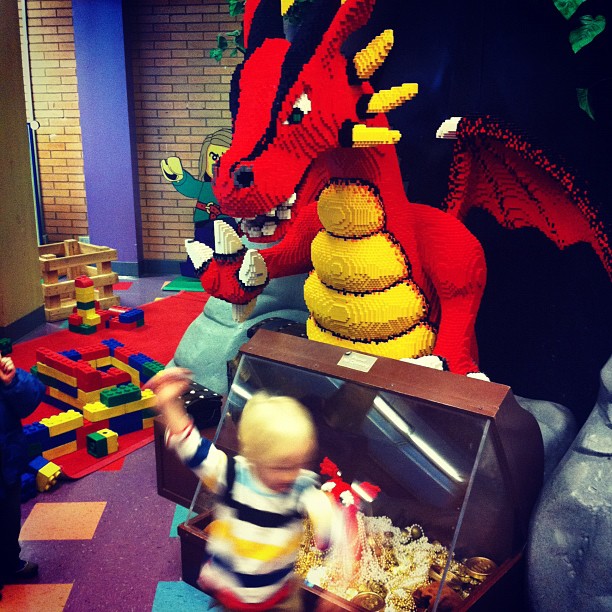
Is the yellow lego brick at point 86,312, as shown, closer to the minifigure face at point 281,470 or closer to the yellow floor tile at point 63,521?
the yellow floor tile at point 63,521

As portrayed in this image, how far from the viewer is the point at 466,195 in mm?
2459

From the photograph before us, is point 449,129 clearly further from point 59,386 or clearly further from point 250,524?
point 59,386

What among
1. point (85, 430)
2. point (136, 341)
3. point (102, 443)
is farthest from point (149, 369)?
point (136, 341)

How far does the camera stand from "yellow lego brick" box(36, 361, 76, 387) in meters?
3.70

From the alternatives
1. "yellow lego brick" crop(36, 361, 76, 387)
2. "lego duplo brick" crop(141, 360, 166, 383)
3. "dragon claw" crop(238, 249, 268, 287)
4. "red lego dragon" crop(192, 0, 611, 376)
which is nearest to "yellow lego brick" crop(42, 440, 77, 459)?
"yellow lego brick" crop(36, 361, 76, 387)

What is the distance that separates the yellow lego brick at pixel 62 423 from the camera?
126 inches

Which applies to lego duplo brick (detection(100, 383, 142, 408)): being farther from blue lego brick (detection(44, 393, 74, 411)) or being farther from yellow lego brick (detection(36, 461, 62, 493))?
yellow lego brick (detection(36, 461, 62, 493))

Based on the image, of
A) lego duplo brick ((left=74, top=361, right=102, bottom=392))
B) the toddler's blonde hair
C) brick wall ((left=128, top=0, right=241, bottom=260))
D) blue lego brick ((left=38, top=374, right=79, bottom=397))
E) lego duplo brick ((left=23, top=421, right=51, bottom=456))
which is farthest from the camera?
brick wall ((left=128, top=0, right=241, bottom=260))

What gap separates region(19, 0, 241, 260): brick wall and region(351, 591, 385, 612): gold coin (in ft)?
18.4

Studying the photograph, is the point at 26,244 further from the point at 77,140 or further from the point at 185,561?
the point at 185,561

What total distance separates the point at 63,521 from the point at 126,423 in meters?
0.79

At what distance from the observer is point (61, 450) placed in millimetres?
3258

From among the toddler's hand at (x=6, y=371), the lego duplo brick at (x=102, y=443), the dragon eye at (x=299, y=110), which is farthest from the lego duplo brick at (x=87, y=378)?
the dragon eye at (x=299, y=110)

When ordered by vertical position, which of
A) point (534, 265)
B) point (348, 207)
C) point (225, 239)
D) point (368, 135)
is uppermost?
point (368, 135)
